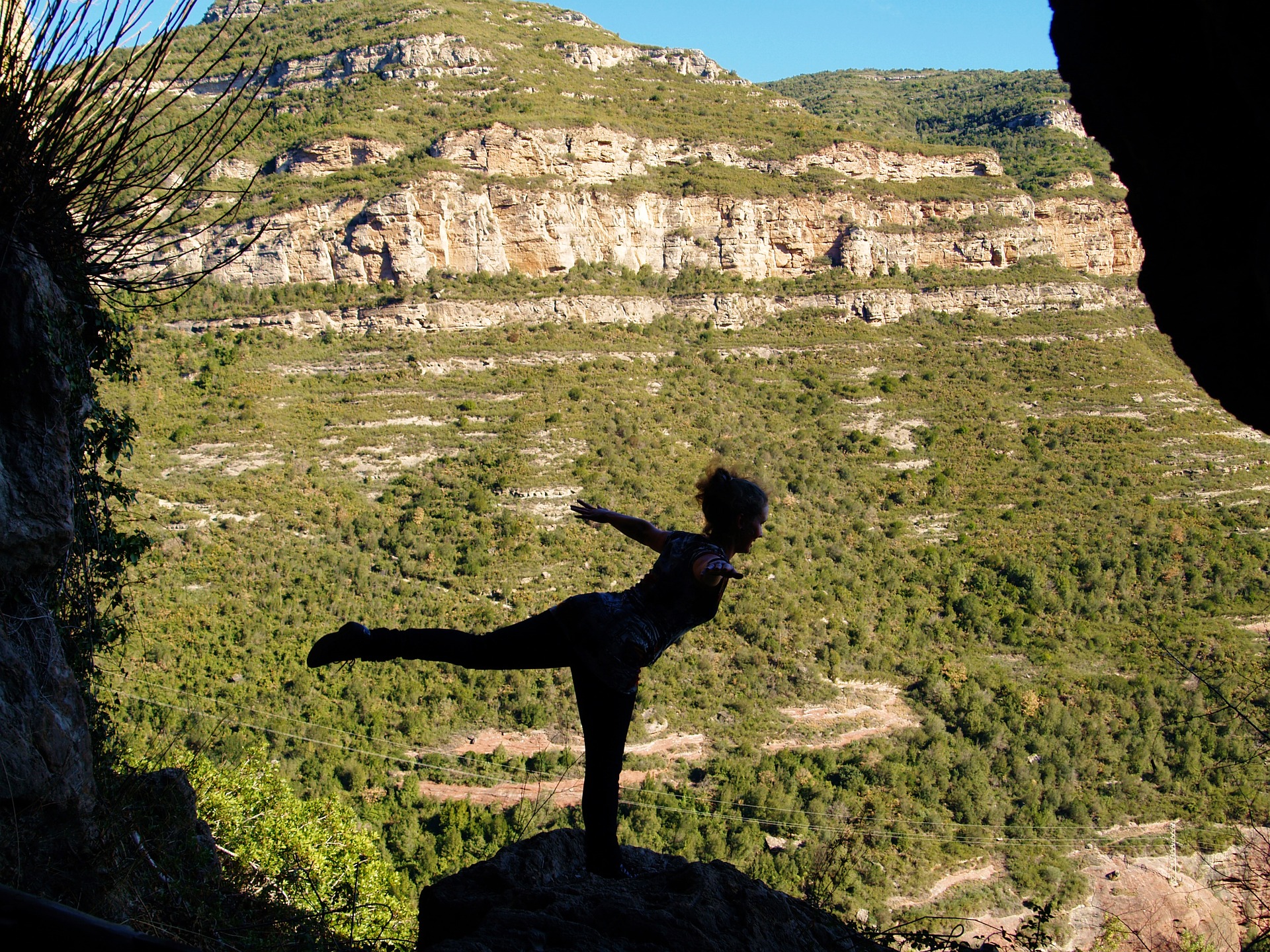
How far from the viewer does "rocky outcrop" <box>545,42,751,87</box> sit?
5534 cm

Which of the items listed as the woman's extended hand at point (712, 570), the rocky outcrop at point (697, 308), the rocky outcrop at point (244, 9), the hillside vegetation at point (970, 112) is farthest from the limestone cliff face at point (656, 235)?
Answer: the woman's extended hand at point (712, 570)

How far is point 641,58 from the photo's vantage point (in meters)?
58.4

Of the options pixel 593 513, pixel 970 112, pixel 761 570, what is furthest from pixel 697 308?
pixel 970 112

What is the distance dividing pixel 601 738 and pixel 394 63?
2269 inches

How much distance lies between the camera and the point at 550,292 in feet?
133

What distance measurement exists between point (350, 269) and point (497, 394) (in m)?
11.5

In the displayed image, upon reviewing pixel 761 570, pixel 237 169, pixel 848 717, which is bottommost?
pixel 848 717

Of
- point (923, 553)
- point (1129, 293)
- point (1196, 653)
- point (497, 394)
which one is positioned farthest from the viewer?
point (1129, 293)

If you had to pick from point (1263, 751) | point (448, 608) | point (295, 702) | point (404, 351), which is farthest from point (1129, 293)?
point (1263, 751)

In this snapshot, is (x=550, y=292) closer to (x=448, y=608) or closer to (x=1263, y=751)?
(x=448, y=608)

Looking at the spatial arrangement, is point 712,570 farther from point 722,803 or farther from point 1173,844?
point 1173,844

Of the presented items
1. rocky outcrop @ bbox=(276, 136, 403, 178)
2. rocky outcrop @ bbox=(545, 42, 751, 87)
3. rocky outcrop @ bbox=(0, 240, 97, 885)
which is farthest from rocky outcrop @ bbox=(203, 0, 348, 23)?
rocky outcrop @ bbox=(0, 240, 97, 885)

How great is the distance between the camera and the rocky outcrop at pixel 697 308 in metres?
36.3

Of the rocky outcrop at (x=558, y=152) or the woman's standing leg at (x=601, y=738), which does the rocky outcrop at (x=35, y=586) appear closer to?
the woman's standing leg at (x=601, y=738)
